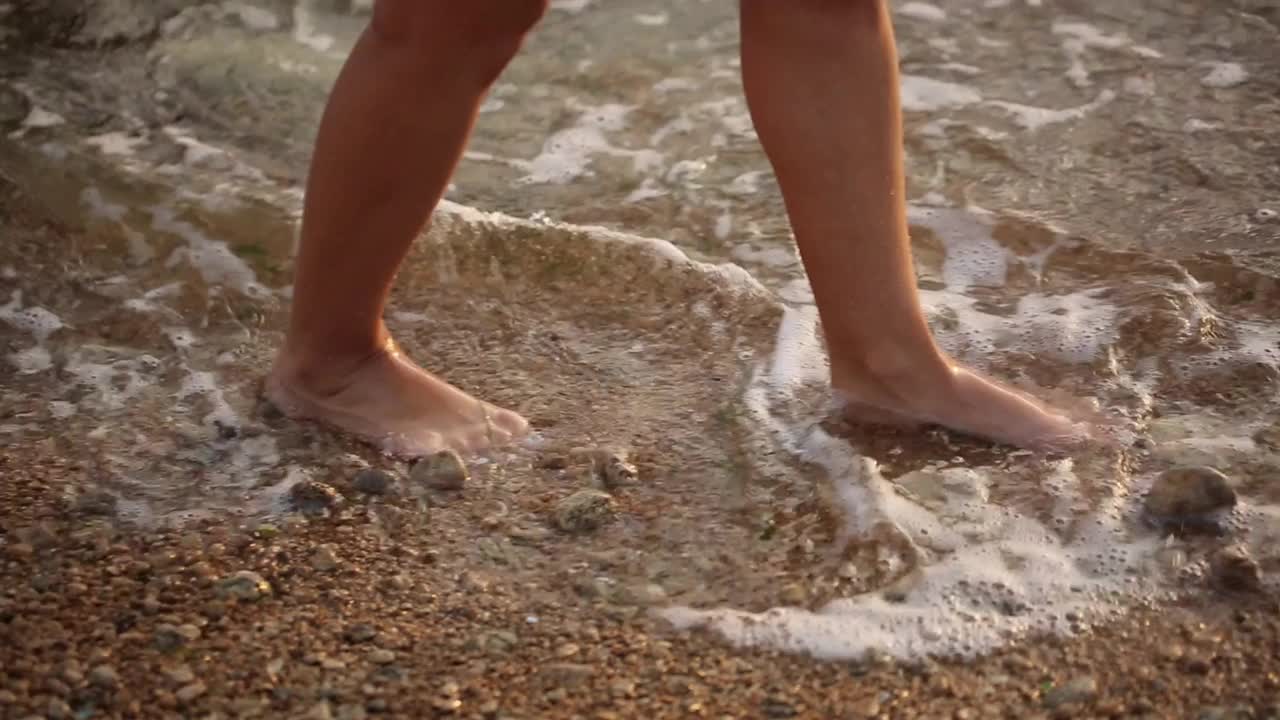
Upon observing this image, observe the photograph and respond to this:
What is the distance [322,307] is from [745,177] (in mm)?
1208

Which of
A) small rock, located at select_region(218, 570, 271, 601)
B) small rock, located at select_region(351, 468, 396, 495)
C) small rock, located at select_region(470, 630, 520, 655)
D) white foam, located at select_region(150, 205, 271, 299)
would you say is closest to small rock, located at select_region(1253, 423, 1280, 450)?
small rock, located at select_region(470, 630, 520, 655)

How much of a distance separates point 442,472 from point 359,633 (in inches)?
14.6

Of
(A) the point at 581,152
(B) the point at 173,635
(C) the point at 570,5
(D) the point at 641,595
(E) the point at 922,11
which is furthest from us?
(C) the point at 570,5

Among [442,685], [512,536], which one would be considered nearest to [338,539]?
[512,536]

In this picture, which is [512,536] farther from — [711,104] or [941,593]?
[711,104]

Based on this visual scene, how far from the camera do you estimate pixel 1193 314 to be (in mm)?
2412

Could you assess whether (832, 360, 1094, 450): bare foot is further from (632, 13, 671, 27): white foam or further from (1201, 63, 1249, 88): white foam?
(632, 13, 671, 27): white foam

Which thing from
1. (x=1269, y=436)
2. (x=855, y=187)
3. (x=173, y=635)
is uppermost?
(x=855, y=187)

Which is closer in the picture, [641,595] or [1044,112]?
[641,595]

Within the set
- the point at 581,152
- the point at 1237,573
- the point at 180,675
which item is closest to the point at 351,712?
the point at 180,675

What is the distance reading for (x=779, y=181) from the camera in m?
1.99

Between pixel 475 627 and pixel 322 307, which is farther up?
pixel 322 307

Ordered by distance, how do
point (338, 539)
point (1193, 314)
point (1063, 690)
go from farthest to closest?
point (1193, 314) < point (338, 539) < point (1063, 690)

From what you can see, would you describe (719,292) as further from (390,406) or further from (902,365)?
(390,406)
